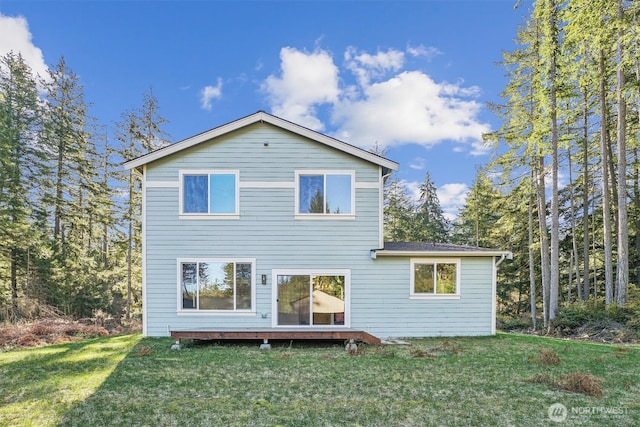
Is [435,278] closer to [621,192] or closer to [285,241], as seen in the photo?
[285,241]

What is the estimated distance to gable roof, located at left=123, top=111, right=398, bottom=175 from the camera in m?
9.62

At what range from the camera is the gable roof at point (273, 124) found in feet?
31.6

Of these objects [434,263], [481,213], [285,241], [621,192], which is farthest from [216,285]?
[481,213]

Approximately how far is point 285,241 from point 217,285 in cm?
230

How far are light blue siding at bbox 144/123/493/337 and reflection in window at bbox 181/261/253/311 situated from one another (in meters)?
0.26

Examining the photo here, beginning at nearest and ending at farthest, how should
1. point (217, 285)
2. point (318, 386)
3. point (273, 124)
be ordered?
point (318, 386), point (217, 285), point (273, 124)

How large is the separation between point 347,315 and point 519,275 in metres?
17.4

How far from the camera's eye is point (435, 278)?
32.5ft

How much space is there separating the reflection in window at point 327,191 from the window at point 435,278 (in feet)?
8.93

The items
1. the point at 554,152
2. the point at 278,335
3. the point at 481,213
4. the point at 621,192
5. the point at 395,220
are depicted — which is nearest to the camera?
the point at 278,335

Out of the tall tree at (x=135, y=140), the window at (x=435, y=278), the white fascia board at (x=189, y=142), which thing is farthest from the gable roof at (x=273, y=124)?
the tall tree at (x=135, y=140)

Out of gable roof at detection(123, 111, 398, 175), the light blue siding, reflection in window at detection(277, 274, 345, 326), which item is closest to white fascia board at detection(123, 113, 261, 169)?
gable roof at detection(123, 111, 398, 175)

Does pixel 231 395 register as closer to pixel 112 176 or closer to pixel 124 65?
pixel 112 176

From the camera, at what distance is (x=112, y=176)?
1723cm
